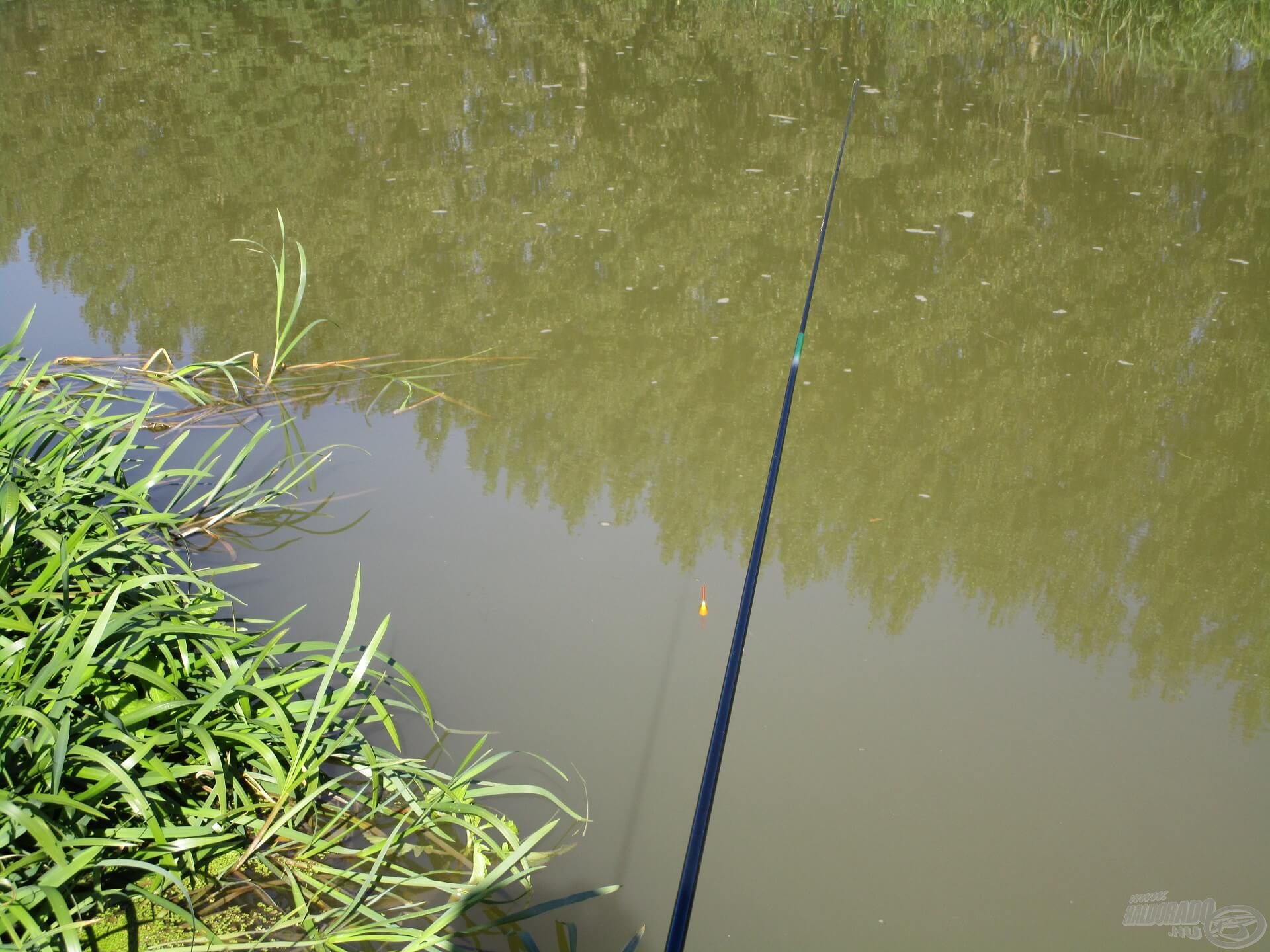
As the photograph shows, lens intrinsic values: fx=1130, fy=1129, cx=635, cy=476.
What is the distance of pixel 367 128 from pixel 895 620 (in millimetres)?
4334

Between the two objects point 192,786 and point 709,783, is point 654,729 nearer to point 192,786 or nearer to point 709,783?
point 192,786

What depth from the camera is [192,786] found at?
1.88 meters

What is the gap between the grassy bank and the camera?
1623mm

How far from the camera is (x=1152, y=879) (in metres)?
1.96

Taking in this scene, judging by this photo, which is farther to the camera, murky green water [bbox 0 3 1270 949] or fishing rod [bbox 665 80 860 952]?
murky green water [bbox 0 3 1270 949]

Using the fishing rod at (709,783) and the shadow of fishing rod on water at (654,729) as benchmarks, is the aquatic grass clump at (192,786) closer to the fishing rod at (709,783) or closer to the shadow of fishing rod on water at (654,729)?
the shadow of fishing rod on water at (654,729)

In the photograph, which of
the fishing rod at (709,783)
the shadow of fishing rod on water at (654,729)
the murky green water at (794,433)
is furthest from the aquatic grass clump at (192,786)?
the fishing rod at (709,783)

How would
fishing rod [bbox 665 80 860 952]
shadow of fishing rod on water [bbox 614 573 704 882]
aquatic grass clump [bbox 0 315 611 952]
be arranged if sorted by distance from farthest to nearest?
1. shadow of fishing rod on water [bbox 614 573 704 882]
2. aquatic grass clump [bbox 0 315 611 952]
3. fishing rod [bbox 665 80 860 952]

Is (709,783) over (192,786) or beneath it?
over
